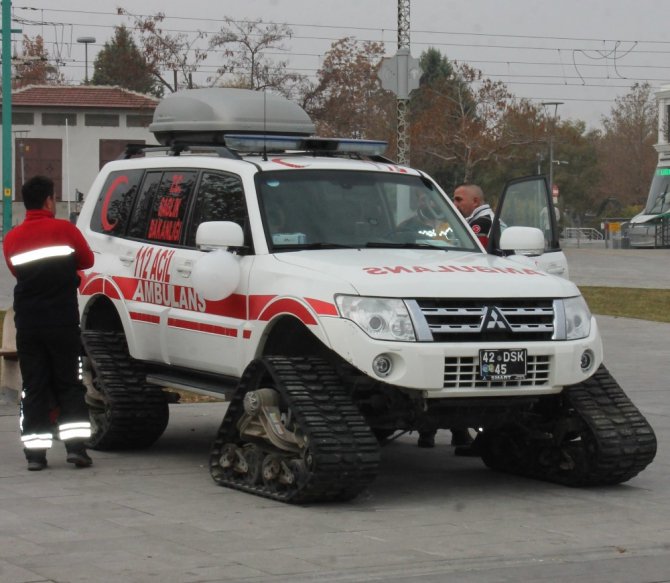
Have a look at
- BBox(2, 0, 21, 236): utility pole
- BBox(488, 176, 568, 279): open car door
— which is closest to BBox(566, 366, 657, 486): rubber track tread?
BBox(488, 176, 568, 279): open car door

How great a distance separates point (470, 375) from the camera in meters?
8.21

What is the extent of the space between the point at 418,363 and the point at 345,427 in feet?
1.75

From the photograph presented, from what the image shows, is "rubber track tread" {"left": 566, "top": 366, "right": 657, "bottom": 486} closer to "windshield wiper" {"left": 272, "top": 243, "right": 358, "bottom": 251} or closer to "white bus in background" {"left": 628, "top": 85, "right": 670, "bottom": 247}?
"windshield wiper" {"left": 272, "top": 243, "right": 358, "bottom": 251}

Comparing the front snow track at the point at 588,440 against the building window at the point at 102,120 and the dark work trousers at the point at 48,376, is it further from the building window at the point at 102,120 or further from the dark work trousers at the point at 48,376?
the building window at the point at 102,120

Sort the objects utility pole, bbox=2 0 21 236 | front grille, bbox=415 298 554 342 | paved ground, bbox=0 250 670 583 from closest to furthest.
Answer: paved ground, bbox=0 250 670 583 → front grille, bbox=415 298 554 342 → utility pole, bbox=2 0 21 236

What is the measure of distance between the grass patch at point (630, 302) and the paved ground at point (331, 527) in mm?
12614

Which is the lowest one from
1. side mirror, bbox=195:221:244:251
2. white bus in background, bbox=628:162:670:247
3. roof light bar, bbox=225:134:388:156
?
white bus in background, bbox=628:162:670:247

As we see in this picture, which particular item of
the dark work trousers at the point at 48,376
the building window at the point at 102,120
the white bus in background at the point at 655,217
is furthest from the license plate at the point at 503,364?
the building window at the point at 102,120

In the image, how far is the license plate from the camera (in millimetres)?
8234

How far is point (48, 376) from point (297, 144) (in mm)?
2290

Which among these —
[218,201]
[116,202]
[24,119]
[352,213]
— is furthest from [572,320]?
[24,119]

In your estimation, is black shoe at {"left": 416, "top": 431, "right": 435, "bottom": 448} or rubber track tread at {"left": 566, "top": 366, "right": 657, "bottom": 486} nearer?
rubber track tread at {"left": 566, "top": 366, "right": 657, "bottom": 486}

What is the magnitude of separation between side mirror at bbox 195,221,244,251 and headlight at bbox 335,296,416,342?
112cm

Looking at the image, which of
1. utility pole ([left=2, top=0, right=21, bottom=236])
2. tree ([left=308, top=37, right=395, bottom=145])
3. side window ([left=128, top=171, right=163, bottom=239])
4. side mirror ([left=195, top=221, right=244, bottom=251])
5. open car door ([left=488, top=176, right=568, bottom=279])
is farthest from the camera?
tree ([left=308, top=37, right=395, bottom=145])
